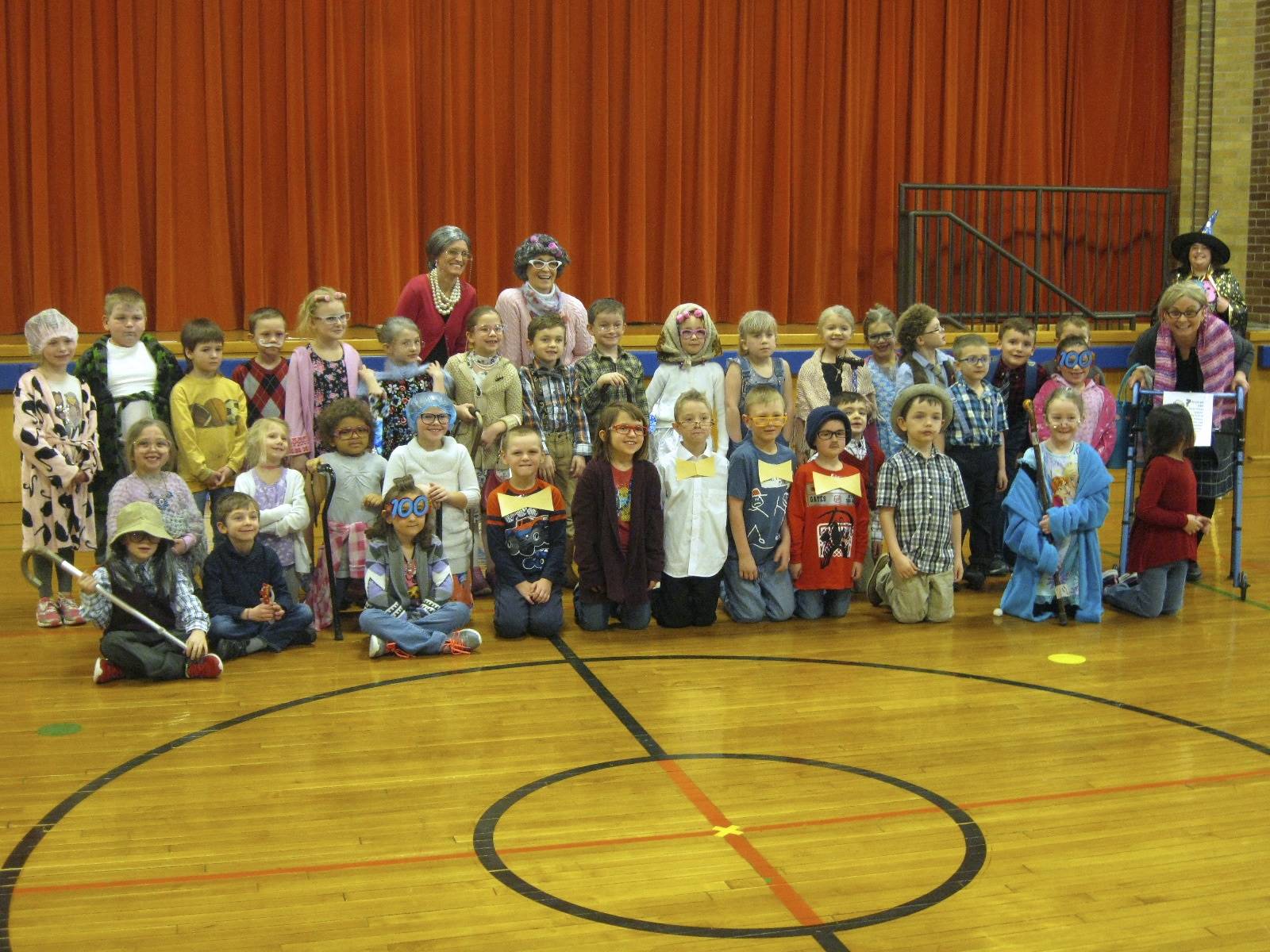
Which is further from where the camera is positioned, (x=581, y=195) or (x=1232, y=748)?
(x=581, y=195)

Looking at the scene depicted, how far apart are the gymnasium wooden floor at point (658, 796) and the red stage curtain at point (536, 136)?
14.5 ft

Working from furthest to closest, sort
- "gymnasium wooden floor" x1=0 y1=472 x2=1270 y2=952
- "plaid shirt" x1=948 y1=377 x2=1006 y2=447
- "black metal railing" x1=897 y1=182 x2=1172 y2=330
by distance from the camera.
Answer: "black metal railing" x1=897 y1=182 x2=1172 y2=330 < "plaid shirt" x1=948 y1=377 x2=1006 y2=447 < "gymnasium wooden floor" x1=0 y1=472 x2=1270 y2=952

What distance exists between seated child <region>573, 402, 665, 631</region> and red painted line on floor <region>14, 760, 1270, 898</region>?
1.61 meters

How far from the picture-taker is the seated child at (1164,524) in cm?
597

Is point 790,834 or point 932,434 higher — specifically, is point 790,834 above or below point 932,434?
below

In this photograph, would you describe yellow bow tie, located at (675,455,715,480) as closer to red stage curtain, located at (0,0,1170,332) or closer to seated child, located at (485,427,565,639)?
seated child, located at (485,427,565,639)

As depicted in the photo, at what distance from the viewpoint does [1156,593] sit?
602cm

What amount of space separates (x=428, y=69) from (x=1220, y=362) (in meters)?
5.74

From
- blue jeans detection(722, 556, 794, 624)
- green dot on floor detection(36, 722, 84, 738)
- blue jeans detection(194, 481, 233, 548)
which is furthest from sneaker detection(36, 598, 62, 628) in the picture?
blue jeans detection(722, 556, 794, 624)

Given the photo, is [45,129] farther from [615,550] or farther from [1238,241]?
[1238,241]

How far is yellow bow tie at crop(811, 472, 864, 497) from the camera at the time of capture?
236 inches

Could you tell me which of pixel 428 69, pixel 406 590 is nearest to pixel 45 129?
pixel 428 69

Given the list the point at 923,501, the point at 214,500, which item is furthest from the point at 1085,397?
the point at 214,500

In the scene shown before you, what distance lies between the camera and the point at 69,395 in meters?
5.82
